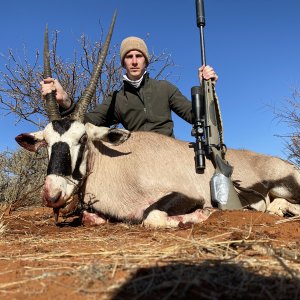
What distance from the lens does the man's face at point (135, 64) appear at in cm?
511

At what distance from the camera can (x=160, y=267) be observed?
1713 mm

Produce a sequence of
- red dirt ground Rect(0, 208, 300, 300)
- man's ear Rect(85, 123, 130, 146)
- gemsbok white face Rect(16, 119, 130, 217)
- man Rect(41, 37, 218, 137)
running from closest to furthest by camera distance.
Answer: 1. red dirt ground Rect(0, 208, 300, 300)
2. gemsbok white face Rect(16, 119, 130, 217)
3. man's ear Rect(85, 123, 130, 146)
4. man Rect(41, 37, 218, 137)

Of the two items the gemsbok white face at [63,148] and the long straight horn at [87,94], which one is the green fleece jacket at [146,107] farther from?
the gemsbok white face at [63,148]

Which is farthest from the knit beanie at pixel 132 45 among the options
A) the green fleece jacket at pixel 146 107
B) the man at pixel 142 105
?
the green fleece jacket at pixel 146 107

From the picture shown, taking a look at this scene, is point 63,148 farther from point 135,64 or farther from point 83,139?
point 135,64

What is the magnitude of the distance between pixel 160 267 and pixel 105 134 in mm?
2503

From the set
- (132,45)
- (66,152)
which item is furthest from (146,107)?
(66,152)

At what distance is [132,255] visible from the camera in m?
2.05

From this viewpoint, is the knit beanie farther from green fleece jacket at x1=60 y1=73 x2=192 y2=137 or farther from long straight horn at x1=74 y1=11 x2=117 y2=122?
long straight horn at x1=74 y1=11 x2=117 y2=122

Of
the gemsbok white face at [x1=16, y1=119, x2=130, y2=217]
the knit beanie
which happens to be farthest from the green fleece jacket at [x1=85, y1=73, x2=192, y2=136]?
the gemsbok white face at [x1=16, y1=119, x2=130, y2=217]

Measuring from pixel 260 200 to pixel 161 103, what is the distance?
1704 millimetres

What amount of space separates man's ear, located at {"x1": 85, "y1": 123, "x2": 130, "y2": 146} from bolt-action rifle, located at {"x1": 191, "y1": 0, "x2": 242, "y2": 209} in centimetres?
76

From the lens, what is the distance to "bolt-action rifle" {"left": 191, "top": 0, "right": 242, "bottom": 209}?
3842 millimetres

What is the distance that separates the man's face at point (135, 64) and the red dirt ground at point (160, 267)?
267cm
